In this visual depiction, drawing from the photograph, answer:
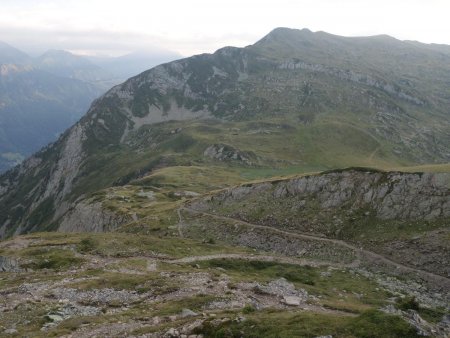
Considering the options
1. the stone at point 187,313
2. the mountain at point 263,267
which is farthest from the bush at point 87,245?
the stone at point 187,313

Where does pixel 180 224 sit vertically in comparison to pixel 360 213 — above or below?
below

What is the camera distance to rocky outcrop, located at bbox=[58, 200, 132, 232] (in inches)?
5212

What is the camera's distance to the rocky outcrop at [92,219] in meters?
132

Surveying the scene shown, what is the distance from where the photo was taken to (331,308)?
1799 inches

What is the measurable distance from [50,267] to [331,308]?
41208mm

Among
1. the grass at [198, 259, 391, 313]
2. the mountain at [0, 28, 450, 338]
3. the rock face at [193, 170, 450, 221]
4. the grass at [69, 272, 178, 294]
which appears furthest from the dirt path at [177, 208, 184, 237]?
the grass at [69, 272, 178, 294]

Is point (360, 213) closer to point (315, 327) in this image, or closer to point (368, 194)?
point (368, 194)

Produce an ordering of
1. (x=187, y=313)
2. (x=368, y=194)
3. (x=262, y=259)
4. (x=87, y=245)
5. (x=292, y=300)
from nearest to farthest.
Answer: (x=187, y=313)
(x=292, y=300)
(x=262, y=259)
(x=87, y=245)
(x=368, y=194)

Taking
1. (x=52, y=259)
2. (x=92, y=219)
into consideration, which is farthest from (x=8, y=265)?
(x=92, y=219)

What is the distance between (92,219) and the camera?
147m

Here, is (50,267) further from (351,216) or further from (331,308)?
(351,216)

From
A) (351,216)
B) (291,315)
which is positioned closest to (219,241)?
(351,216)

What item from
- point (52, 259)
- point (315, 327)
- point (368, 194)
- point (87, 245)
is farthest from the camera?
point (368, 194)

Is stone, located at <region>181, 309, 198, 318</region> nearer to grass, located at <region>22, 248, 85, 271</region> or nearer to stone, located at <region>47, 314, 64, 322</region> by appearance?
stone, located at <region>47, 314, 64, 322</region>
